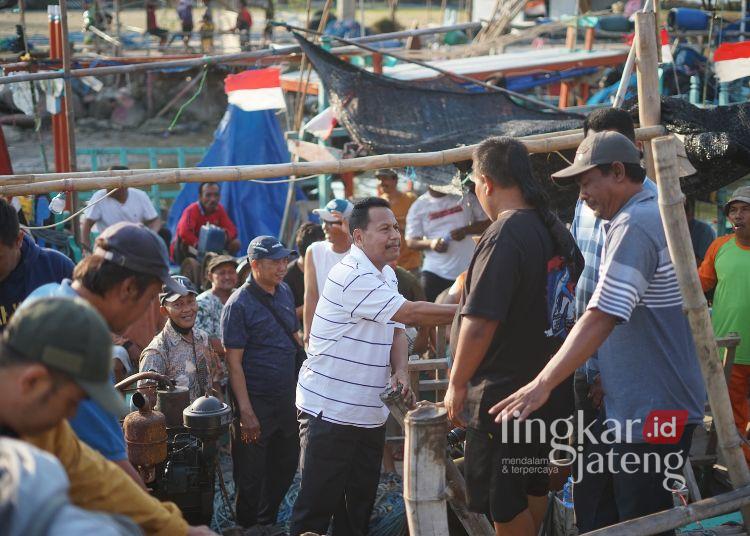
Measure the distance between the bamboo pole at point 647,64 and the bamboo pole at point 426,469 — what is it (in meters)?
1.72

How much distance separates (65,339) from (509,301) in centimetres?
177

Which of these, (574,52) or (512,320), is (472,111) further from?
(574,52)

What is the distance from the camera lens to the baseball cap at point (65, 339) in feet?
6.46

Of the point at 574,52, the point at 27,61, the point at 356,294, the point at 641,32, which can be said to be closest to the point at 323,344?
the point at 356,294

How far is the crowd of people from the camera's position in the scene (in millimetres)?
2061

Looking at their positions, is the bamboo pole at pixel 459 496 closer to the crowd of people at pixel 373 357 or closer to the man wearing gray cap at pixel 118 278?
the crowd of people at pixel 373 357

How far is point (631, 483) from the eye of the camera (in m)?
3.52

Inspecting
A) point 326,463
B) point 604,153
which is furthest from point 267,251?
point 604,153

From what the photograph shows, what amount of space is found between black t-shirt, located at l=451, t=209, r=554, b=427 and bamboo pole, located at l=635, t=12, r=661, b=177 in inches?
33.1

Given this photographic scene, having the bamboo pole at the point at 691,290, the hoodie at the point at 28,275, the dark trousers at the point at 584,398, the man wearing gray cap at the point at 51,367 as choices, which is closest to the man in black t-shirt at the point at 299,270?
the hoodie at the point at 28,275

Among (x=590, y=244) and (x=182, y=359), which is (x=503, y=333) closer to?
(x=590, y=244)

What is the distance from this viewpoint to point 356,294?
4090 millimetres

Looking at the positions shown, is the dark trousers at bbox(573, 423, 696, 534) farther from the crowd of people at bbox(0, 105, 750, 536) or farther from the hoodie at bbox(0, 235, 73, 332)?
the hoodie at bbox(0, 235, 73, 332)

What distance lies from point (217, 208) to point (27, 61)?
274 cm
